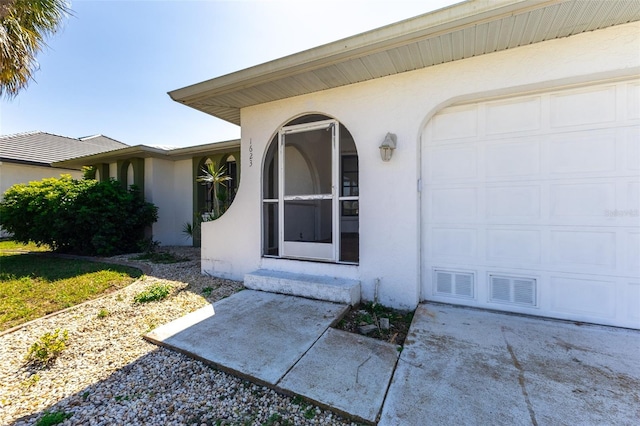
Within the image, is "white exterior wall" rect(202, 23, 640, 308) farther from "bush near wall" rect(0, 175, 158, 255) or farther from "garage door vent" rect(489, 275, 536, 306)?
"bush near wall" rect(0, 175, 158, 255)

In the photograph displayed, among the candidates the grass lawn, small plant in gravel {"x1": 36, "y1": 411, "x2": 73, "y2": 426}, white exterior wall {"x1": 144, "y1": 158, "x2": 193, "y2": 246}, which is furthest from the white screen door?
white exterior wall {"x1": 144, "y1": 158, "x2": 193, "y2": 246}

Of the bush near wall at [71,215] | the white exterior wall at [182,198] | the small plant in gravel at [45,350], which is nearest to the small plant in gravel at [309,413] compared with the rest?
the small plant in gravel at [45,350]

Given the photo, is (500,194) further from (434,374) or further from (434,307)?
(434,374)

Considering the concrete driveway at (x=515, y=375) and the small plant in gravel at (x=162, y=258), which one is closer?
the concrete driveway at (x=515, y=375)

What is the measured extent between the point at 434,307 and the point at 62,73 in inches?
462

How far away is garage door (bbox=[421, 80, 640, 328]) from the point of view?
306 cm

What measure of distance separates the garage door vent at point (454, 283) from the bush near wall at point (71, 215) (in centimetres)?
915

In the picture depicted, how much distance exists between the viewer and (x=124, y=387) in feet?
7.38

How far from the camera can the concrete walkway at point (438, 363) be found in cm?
188

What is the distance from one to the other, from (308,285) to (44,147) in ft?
62.5

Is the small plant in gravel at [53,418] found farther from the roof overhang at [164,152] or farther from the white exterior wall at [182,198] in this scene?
the white exterior wall at [182,198]

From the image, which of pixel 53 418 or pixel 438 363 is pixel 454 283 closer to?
pixel 438 363

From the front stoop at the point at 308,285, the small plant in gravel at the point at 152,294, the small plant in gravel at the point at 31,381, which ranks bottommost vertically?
the small plant in gravel at the point at 31,381

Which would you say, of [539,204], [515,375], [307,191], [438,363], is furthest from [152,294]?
[539,204]
